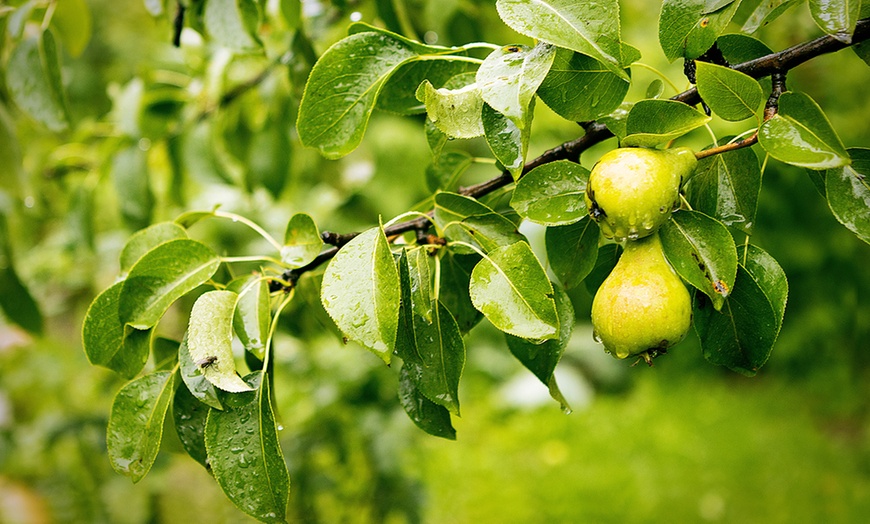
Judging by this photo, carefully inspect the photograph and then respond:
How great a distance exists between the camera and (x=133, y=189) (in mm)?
971

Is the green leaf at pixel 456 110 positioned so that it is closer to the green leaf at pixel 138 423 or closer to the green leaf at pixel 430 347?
the green leaf at pixel 430 347

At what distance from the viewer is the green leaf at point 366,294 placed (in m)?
0.41

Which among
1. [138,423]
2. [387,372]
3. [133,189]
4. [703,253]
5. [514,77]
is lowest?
[387,372]

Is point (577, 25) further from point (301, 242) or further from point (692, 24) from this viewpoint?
point (301, 242)

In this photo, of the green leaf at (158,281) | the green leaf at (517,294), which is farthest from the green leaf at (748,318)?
the green leaf at (158,281)

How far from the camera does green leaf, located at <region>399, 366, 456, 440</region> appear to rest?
51cm

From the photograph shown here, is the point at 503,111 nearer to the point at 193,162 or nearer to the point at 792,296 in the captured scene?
the point at 193,162

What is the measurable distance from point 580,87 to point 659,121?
0.05 metres

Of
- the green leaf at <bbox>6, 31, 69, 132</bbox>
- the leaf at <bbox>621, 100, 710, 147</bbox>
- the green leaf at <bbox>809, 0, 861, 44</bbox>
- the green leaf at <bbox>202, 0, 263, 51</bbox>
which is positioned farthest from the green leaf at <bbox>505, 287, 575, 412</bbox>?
the green leaf at <bbox>6, 31, 69, 132</bbox>

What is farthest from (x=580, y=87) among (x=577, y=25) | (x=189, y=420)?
(x=189, y=420)

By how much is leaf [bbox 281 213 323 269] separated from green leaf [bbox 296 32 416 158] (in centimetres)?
6

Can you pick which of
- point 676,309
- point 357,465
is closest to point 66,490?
point 357,465

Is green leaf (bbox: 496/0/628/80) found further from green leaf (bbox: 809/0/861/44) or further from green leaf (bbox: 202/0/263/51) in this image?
green leaf (bbox: 202/0/263/51)

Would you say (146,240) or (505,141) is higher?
(505,141)
